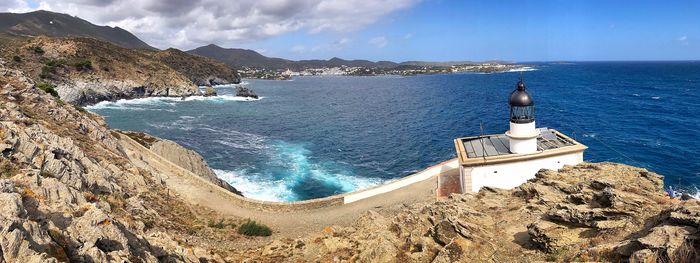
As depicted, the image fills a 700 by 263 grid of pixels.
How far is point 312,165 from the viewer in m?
39.1

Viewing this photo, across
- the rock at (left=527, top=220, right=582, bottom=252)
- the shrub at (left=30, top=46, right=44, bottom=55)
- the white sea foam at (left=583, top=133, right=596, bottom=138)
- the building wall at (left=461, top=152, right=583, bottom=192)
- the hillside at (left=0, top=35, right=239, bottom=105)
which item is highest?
the shrub at (left=30, top=46, right=44, bottom=55)

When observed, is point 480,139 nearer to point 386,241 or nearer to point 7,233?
point 386,241

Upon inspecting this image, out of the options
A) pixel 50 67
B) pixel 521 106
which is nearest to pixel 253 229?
pixel 521 106

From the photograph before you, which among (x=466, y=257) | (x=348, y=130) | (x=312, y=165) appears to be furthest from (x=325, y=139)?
(x=466, y=257)

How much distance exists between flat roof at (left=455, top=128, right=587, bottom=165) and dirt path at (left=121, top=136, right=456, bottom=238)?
11.3 feet

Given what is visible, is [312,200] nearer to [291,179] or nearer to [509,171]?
[509,171]

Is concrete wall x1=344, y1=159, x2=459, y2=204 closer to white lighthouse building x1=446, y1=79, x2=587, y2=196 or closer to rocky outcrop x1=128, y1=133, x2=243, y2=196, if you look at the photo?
white lighthouse building x1=446, y1=79, x2=587, y2=196

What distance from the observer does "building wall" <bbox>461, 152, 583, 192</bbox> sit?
57.8 feet

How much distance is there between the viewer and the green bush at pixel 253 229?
1767 cm

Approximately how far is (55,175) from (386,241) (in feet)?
35.9

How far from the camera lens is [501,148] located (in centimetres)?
1964

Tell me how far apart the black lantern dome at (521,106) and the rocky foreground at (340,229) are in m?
3.53

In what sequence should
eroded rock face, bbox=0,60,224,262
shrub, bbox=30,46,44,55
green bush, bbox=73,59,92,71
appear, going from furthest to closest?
shrub, bbox=30,46,44,55, green bush, bbox=73,59,92,71, eroded rock face, bbox=0,60,224,262

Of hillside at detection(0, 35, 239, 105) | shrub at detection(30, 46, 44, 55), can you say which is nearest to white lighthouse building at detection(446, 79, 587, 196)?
hillside at detection(0, 35, 239, 105)
